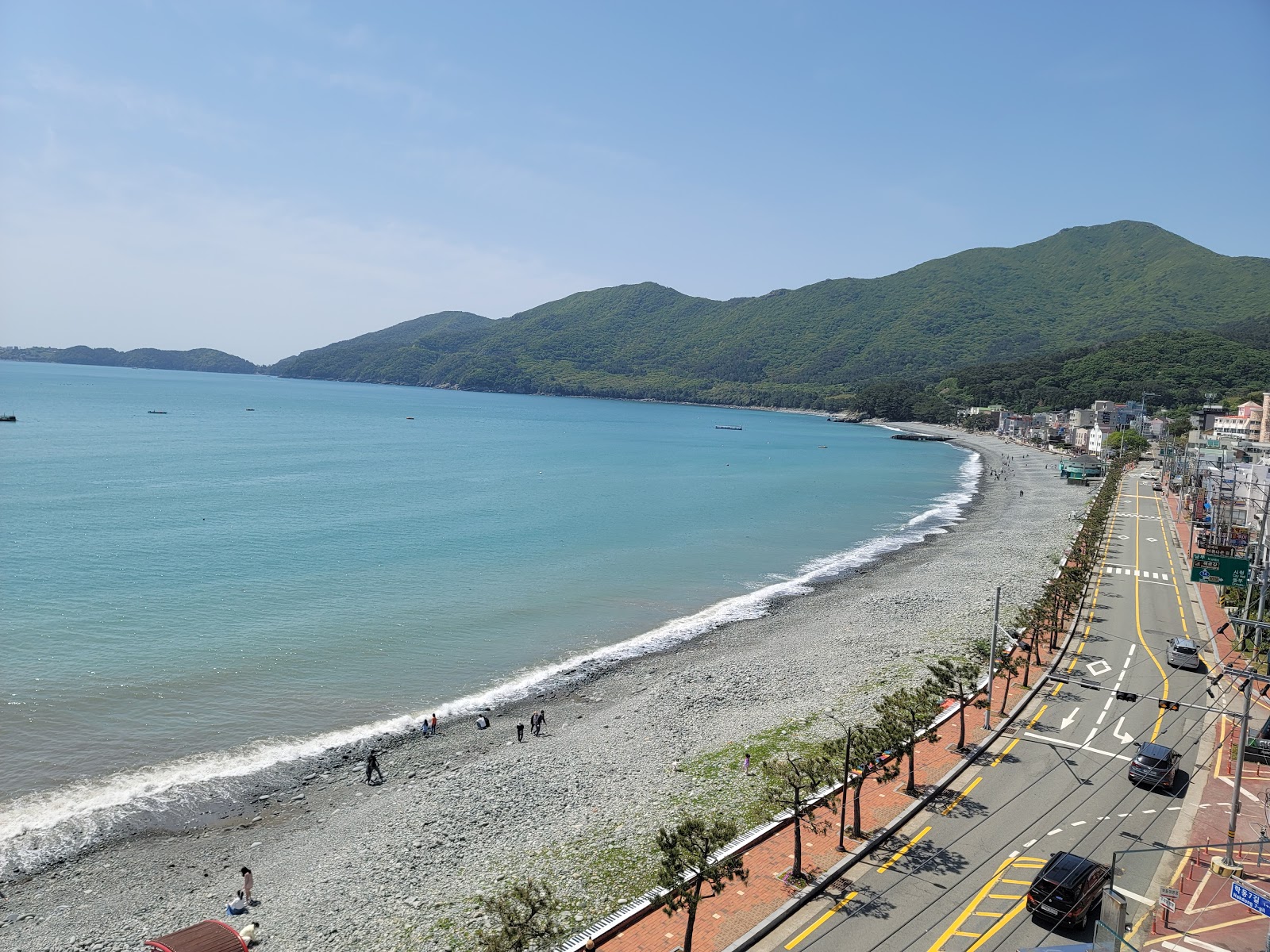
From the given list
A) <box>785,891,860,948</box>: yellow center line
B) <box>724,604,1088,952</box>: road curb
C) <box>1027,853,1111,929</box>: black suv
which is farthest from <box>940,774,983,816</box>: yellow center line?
<box>785,891,860,948</box>: yellow center line

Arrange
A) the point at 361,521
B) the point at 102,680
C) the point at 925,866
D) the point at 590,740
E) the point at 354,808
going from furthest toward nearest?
the point at 361,521 < the point at 102,680 < the point at 590,740 < the point at 354,808 < the point at 925,866

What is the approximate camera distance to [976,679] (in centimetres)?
2844

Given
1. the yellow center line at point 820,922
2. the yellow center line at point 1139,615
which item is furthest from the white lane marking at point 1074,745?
the yellow center line at point 820,922

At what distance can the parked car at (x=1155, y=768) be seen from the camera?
21.0 meters

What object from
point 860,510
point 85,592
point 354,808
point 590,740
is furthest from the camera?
point 860,510

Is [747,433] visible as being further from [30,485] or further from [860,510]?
[30,485]

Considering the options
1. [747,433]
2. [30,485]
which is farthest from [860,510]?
[747,433]

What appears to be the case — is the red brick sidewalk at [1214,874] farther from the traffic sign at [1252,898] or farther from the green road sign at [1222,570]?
the green road sign at [1222,570]

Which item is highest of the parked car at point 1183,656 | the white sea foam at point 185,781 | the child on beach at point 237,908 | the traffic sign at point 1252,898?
the traffic sign at point 1252,898

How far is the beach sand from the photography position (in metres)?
18.1

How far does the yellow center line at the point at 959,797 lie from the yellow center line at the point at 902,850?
111 centimetres

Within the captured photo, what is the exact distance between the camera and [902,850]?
18344 millimetres

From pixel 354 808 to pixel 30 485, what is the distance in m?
72.1

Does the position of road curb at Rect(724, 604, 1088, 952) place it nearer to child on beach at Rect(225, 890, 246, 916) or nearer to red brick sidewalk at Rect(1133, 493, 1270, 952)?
red brick sidewalk at Rect(1133, 493, 1270, 952)
